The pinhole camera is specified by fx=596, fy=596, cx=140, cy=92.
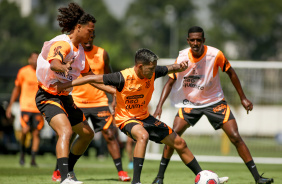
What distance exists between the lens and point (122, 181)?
9789 millimetres

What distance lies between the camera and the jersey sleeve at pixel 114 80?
8.15 meters

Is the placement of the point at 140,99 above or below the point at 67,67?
below

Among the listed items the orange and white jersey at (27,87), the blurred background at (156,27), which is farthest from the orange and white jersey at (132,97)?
the blurred background at (156,27)

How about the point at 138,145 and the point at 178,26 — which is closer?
the point at 138,145

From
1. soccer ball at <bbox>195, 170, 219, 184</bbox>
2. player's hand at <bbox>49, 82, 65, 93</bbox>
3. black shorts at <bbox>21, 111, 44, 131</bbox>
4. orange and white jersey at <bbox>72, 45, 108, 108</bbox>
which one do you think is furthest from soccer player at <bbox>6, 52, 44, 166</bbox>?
soccer ball at <bbox>195, 170, 219, 184</bbox>

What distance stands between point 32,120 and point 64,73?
6.10 meters

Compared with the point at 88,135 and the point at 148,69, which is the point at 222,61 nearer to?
the point at 148,69

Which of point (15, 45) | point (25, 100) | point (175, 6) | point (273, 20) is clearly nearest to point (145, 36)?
point (175, 6)

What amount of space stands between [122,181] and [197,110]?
1.70 m

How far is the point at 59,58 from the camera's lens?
803cm

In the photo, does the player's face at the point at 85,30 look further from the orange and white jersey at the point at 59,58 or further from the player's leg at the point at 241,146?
the player's leg at the point at 241,146

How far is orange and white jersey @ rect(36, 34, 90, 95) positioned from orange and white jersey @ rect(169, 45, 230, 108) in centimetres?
183

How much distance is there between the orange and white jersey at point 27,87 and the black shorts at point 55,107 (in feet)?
18.8

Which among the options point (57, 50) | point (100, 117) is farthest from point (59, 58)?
point (100, 117)
